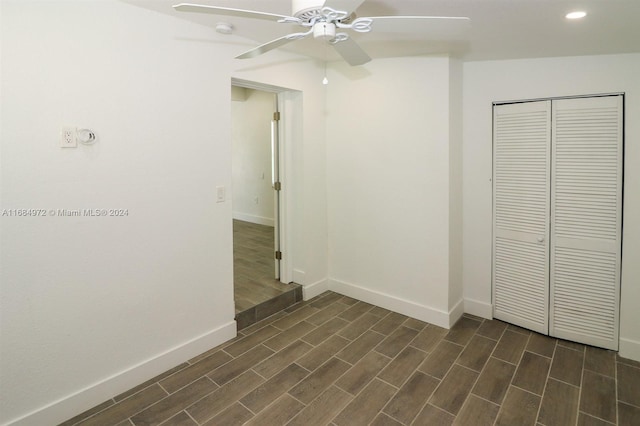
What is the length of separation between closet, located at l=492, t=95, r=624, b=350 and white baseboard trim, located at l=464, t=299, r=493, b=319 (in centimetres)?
12

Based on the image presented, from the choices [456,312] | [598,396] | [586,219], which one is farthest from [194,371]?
[586,219]

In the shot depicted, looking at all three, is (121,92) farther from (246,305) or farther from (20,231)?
(246,305)

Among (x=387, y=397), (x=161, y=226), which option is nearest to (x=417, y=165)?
(x=387, y=397)

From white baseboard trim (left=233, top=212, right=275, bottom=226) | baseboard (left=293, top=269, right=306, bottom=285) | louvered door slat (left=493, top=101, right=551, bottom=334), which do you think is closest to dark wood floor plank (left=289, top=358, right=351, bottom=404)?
baseboard (left=293, top=269, right=306, bottom=285)

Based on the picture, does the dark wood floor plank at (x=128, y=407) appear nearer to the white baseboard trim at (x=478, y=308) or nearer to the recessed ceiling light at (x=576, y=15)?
the white baseboard trim at (x=478, y=308)

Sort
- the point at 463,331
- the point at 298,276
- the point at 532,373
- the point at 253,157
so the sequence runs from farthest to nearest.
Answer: the point at 253,157 → the point at 298,276 → the point at 463,331 → the point at 532,373

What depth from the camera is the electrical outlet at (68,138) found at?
192 cm

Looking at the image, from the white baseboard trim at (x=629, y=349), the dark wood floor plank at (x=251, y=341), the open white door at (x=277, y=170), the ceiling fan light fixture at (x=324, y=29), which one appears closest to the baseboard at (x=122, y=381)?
the dark wood floor plank at (x=251, y=341)

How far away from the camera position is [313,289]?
3752 millimetres

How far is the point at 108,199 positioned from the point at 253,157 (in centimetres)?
467

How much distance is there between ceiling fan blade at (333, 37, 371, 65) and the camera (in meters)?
1.79

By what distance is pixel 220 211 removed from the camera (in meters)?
2.73

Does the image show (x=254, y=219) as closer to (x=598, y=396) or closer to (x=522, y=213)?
(x=522, y=213)

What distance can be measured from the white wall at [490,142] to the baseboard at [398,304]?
1.45 feet
